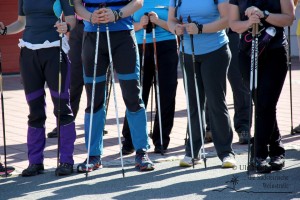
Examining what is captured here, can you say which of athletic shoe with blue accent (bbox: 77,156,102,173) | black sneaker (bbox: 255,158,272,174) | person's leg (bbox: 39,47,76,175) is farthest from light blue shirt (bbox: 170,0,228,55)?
athletic shoe with blue accent (bbox: 77,156,102,173)

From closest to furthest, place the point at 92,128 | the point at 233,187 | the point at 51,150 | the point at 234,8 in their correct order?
the point at 233,187, the point at 234,8, the point at 92,128, the point at 51,150

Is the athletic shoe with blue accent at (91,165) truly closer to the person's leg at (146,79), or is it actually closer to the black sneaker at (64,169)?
the black sneaker at (64,169)

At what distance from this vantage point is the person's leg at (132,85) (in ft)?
26.0

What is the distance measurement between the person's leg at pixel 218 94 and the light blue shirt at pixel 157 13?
1.11 meters

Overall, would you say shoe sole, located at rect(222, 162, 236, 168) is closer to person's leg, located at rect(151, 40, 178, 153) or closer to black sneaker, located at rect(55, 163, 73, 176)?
person's leg, located at rect(151, 40, 178, 153)

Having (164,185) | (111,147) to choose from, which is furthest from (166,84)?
(164,185)

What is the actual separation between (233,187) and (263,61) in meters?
1.29

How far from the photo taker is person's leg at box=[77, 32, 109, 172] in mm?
7953

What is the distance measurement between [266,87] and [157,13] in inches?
77.2

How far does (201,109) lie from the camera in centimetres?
826

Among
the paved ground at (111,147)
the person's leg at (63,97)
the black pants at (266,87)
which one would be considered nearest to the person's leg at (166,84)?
the paved ground at (111,147)

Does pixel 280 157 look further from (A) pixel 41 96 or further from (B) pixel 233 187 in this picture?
(A) pixel 41 96

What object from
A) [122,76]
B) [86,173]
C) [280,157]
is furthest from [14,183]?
[280,157]

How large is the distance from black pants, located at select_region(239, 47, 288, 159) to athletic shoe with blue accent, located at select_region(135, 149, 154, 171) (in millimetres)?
1139
